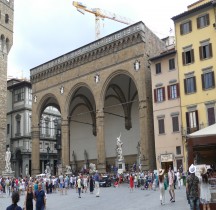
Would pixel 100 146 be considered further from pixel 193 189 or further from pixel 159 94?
pixel 193 189

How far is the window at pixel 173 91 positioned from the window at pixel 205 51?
324 cm

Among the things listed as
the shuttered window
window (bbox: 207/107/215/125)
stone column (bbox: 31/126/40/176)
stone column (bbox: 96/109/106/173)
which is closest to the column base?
stone column (bbox: 96/109/106/173)

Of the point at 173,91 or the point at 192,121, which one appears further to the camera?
the point at 173,91

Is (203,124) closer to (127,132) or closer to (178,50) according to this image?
(178,50)

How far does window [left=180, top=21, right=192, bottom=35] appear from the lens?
30.0 meters

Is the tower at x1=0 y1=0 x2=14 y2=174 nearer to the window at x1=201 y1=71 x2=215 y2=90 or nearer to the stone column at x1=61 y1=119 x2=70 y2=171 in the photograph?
the stone column at x1=61 y1=119 x2=70 y2=171

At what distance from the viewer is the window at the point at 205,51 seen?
28.5m

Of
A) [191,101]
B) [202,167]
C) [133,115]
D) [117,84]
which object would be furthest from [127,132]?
[202,167]

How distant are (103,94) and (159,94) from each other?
645 centimetres

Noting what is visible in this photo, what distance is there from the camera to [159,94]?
31375 mm

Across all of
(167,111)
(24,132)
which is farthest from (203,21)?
Answer: (24,132)

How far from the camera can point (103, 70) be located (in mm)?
35844

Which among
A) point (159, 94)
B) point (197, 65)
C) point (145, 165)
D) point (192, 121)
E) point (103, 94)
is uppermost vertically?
point (197, 65)

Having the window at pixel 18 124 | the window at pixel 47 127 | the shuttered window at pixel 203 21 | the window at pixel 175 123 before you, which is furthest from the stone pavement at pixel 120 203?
the window at pixel 47 127
